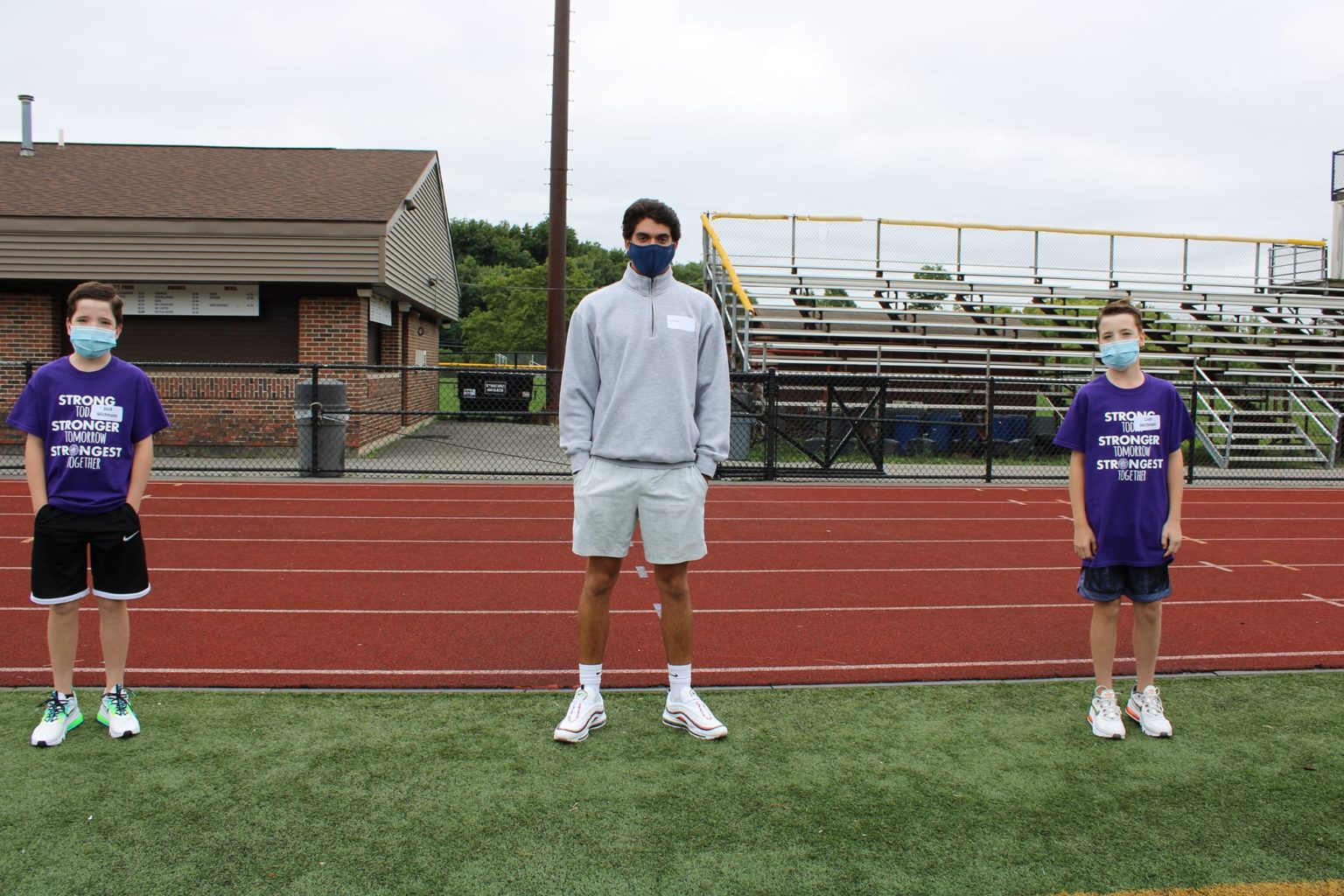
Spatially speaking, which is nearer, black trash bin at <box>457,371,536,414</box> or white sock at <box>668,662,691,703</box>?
white sock at <box>668,662,691,703</box>

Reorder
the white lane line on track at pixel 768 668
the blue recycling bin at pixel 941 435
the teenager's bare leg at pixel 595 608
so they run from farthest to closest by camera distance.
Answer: the blue recycling bin at pixel 941 435, the white lane line on track at pixel 768 668, the teenager's bare leg at pixel 595 608

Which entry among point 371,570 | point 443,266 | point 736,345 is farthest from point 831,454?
point 443,266

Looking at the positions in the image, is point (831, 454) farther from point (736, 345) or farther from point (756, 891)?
point (756, 891)

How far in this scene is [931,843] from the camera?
315 cm

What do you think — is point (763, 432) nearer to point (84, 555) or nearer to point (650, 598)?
point (650, 598)

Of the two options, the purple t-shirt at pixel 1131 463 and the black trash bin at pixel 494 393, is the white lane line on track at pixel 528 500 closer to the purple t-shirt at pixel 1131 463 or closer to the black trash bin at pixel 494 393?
the purple t-shirt at pixel 1131 463

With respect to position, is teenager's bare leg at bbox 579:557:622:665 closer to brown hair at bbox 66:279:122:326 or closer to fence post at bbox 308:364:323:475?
brown hair at bbox 66:279:122:326

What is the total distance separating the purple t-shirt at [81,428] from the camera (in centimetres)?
376

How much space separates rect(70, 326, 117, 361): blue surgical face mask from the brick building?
10940mm

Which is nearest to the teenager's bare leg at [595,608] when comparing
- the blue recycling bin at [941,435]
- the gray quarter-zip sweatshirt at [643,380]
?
the gray quarter-zip sweatshirt at [643,380]

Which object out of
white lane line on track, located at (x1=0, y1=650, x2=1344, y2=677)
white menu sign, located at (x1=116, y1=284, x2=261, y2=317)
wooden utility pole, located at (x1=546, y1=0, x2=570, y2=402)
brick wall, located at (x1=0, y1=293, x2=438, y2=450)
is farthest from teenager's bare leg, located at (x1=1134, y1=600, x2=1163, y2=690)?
wooden utility pole, located at (x1=546, y1=0, x2=570, y2=402)

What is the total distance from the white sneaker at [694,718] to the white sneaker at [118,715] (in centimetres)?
197

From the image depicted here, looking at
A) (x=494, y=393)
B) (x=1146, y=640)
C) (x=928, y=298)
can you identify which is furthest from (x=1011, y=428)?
(x=1146, y=640)

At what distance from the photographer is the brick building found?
1502 centimetres
